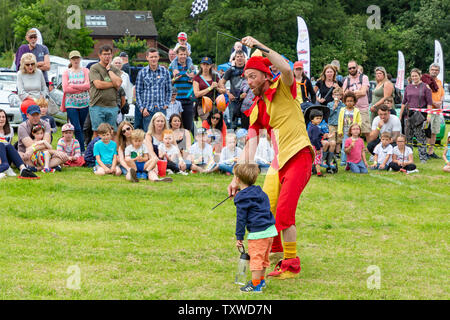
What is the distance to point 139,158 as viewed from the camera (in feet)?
37.1

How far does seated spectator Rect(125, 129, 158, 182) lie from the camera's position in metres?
11.2

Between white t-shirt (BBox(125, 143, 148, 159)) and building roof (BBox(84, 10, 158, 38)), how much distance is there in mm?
77351

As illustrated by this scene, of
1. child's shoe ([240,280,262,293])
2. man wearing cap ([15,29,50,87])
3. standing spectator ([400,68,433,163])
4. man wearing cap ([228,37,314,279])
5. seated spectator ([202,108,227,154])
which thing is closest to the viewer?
child's shoe ([240,280,262,293])

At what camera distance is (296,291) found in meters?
5.93

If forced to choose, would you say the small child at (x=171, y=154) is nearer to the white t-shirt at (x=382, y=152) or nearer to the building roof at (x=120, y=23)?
the white t-shirt at (x=382, y=152)

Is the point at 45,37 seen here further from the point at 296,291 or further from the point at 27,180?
the point at 296,291

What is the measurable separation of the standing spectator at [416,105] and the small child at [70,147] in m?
7.59

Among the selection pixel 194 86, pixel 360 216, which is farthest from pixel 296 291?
pixel 194 86

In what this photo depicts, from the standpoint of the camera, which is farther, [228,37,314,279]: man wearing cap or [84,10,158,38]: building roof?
[84,10,158,38]: building roof

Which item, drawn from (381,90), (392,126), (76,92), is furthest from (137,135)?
(381,90)

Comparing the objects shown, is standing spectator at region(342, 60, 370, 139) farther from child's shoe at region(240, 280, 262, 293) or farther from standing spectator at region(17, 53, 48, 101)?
child's shoe at region(240, 280, 262, 293)

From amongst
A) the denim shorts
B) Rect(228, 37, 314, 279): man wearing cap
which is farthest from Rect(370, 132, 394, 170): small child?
Rect(228, 37, 314, 279): man wearing cap

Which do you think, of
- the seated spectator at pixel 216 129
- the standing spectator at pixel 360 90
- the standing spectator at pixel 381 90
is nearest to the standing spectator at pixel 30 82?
the seated spectator at pixel 216 129

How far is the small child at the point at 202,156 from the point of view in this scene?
1217 cm
